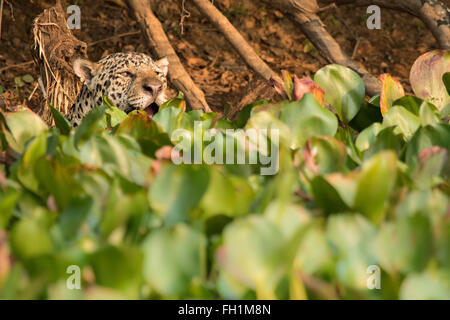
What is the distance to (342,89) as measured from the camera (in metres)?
1.98

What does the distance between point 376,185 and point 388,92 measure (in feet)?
2.85

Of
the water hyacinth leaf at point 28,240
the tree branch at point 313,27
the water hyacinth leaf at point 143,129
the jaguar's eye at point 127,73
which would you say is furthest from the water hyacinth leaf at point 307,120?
the tree branch at point 313,27

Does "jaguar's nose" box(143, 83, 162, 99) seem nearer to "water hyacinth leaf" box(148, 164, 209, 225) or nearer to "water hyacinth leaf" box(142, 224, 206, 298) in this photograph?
"water hyacinth leaf" box(148, 164, 209, 225)

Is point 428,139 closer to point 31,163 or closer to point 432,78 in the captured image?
point 432,78

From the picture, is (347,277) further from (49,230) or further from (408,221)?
(49,230)

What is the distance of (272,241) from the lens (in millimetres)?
1007

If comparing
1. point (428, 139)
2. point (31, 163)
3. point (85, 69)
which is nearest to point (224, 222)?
point (31, 163)

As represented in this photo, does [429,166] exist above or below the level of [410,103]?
below

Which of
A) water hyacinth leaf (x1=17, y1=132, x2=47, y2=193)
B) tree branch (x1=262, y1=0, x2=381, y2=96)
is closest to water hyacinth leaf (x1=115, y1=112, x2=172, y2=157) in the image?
water hyacinth leaf (x1=17, y1=132, x2=47, y2=193)

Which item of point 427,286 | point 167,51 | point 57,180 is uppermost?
point 167,51

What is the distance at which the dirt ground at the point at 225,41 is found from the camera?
291 inches

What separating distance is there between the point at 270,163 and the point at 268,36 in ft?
21.6

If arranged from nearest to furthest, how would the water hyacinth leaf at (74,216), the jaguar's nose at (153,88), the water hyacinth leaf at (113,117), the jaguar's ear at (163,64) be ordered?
the water hyacinth leaf at (74,216)
the water hyacinth leaf at (113,117)
the jaguar's nose at (153,88)
the jaguar's ear at (163,64)

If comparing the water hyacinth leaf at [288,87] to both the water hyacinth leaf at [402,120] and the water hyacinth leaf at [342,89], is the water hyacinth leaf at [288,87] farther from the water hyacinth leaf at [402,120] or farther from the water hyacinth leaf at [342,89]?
the water hyacinth leaf at [402,120]
